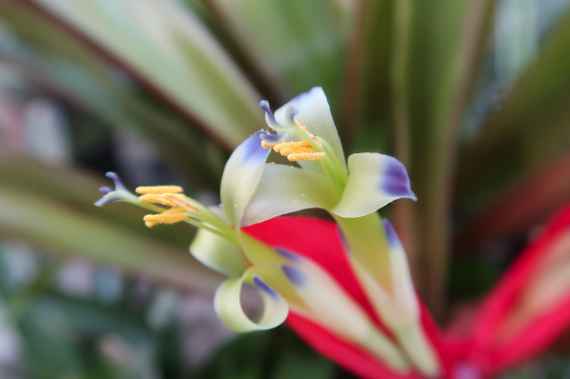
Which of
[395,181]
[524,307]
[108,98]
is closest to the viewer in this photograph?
[395,181]

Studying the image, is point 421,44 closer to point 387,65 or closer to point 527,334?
point 387,65

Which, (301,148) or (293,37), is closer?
(301,148)

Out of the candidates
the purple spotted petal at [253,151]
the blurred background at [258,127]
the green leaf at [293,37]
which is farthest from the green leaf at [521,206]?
the purple spotted petal at [253,151]

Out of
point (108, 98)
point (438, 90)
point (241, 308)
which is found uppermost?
point (108, 98)

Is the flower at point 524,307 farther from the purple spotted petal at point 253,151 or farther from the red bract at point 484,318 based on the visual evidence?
the purple spotted petal at point 253,151

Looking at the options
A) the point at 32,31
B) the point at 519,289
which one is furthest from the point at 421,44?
the point at 32,31

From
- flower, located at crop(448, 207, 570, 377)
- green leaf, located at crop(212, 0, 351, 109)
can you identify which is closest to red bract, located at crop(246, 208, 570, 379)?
flower, located at crop(448, 207, 570, 377)

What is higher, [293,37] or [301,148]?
[293,37]

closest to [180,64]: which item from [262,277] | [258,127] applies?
[258,127]

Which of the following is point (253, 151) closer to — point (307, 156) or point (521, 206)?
point (307, 156)
